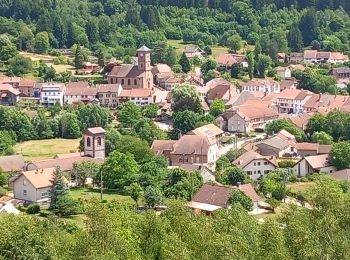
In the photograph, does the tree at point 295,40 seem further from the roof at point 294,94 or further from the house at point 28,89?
the house at point 28,89

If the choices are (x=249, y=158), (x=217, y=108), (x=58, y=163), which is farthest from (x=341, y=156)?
(x=58, y=163)

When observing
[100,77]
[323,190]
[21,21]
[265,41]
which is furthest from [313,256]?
[21,21]

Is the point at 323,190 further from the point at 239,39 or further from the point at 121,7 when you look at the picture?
the point at 121,7

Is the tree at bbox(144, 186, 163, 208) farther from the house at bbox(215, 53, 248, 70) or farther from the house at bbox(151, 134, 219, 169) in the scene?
the house at bbox(215, 53, 248, 70)

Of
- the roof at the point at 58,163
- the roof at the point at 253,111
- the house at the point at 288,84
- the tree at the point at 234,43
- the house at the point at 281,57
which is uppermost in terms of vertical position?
the tree at the point at 234,43

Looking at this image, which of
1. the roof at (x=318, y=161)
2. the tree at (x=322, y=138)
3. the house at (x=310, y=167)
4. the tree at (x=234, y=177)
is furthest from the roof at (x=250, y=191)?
the tree at (x=322, y=138)

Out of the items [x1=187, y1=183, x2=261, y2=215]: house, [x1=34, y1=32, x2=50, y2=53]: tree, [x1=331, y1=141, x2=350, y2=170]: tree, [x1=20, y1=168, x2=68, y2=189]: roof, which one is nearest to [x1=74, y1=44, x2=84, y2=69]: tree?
[x1=34, y1=32, x2=50, y2=53]: tree
